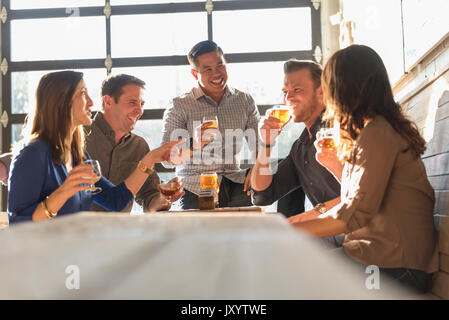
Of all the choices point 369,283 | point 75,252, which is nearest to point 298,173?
point 369,283

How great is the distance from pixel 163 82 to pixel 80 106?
3033 mm

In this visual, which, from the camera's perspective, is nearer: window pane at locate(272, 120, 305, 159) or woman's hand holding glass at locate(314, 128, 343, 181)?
woman's hand holding glass at locate(314, 128, 343, 181)

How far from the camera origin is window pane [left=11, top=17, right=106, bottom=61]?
525 cm

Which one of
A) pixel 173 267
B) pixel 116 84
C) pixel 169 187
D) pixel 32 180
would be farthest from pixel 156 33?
pixel 173 267

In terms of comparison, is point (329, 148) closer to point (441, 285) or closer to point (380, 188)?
point (380, 188)

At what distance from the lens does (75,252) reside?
446 millimetres

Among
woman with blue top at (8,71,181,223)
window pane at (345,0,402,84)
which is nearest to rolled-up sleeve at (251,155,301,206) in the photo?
woman with blue top at (8,71,181,223)

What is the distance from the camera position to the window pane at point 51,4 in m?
5.28

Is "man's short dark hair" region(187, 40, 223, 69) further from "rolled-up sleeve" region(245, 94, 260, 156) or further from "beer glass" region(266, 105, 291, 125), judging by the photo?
"beer glass" region(266, 105, 291, 125)

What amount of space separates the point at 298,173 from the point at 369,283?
127cm

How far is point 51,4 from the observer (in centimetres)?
530

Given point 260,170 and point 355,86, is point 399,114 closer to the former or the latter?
point 355,86

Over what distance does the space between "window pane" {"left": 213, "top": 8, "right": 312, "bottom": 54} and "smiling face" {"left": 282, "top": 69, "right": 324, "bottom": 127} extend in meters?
2.69

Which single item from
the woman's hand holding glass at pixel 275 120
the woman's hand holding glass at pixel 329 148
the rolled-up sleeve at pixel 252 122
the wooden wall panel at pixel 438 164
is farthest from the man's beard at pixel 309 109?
the rolled-up sleeve at pixel 252 122
